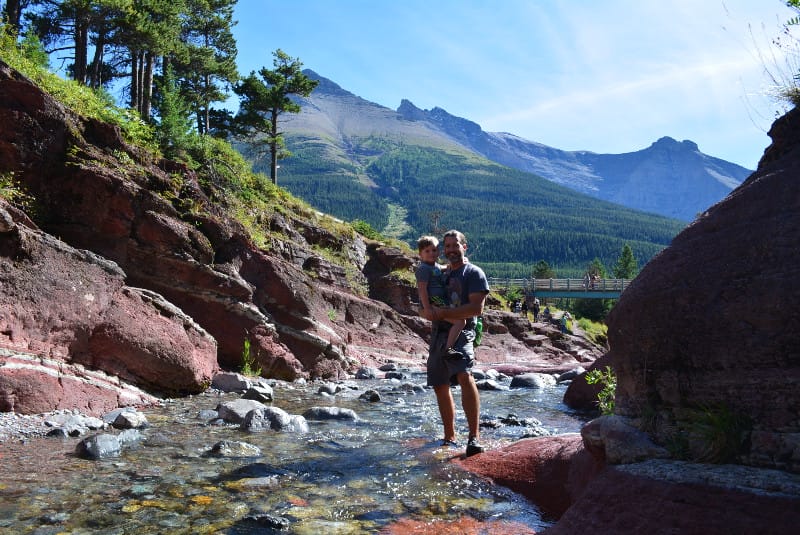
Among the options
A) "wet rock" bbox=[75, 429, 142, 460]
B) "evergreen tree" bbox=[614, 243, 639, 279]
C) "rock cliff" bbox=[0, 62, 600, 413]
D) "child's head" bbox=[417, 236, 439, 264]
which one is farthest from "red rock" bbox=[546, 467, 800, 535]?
"evergreen tree" bbox=[614, 243, 639, 279]

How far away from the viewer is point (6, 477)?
4605 mm

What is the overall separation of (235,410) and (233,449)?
1.78m

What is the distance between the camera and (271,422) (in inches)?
298

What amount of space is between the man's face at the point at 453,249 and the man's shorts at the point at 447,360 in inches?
33.8

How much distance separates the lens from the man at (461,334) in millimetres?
6484

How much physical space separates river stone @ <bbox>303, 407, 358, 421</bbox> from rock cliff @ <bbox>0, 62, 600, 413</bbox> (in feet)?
8.26

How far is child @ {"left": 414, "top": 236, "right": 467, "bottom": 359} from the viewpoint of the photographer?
655 cm

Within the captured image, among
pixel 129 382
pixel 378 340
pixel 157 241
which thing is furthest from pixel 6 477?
pixel 378 340

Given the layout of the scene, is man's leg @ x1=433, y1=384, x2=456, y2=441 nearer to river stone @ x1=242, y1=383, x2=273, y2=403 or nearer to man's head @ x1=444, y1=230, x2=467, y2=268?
man's head @ x1=444, y1=230, x2=467, y2=268

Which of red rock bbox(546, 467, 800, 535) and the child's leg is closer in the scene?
red rock bbox(546, 467, 800, 535)

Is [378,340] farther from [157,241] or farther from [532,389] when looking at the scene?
[157,241]

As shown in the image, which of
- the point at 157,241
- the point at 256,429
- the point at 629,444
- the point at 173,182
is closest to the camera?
the point at 629,444

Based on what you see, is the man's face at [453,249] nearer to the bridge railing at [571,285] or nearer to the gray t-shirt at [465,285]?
the gray t-shirt at [465,285]

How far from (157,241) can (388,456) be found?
7604mm
